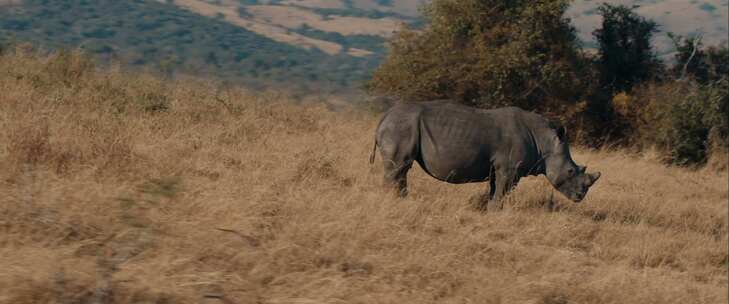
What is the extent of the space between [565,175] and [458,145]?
1745 millimetres

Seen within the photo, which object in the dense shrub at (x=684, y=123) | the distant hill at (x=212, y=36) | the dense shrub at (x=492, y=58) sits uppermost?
the dense shrub at (x=492, y=58)

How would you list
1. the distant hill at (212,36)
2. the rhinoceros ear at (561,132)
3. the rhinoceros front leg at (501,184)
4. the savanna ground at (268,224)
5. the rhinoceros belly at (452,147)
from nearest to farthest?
1. the savanna ground at (268,224)
2. the rhinoceros belly at (452,147)
3. the rhinoceros front leg at (501,184)
4. the rhinoceros ear at (561,132)
5. the distant hill at (212,36)

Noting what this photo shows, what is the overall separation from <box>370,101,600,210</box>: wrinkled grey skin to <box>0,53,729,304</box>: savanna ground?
1.01 feet

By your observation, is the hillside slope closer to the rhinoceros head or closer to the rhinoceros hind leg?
the rhinoceros head

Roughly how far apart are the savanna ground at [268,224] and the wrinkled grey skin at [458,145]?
306mm

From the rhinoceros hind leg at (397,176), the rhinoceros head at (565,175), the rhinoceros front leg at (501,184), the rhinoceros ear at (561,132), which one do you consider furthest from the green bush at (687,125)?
the rhinoceros hind leg at (397,176)

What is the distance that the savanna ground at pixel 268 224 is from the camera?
5.01 metres

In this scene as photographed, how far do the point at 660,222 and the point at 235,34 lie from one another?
254ft

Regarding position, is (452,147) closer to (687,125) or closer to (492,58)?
(492,58)

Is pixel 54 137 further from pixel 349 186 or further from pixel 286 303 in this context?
pixel 286 303

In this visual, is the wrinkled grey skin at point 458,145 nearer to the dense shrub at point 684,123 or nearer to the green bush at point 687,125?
the dense shrub at point 684,123

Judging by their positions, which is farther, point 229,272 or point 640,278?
point 640,278

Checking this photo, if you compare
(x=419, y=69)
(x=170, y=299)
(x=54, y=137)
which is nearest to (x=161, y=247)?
(x=170, y=299)

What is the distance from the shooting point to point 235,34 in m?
85.2
